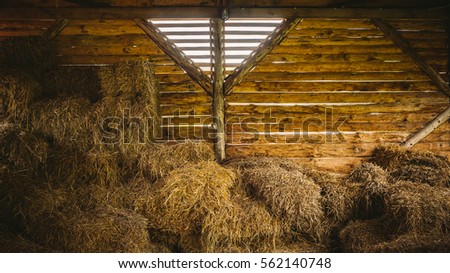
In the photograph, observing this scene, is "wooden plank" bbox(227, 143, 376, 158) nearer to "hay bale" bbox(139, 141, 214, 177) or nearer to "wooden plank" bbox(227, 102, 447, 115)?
"wooden plank" bbox(227, 102, 447, 115)

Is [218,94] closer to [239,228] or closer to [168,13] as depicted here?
[168,13]

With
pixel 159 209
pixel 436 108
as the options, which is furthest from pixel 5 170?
pixel 436 108

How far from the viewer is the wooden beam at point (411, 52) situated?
5.47 m

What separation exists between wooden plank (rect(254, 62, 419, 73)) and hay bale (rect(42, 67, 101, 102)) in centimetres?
236

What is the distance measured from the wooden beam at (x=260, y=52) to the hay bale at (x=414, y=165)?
2.36 m

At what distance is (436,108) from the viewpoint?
578 cm

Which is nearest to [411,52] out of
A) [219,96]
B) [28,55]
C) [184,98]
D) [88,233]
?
[219,96]

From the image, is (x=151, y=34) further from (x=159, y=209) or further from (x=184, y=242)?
(x=184, y=242)

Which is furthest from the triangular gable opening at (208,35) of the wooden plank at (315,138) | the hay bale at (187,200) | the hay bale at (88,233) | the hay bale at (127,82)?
the hay bale at (88,233)

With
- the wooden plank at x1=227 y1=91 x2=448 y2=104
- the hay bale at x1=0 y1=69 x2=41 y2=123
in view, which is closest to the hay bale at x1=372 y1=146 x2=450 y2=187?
→ the wooden plank at x1=227 y1=91 x2=448 y2=104

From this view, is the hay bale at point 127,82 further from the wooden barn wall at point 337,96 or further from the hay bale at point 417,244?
the hay bale at point 417,244

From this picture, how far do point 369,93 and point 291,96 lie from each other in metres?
1.24

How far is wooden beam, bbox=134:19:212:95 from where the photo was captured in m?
5.31

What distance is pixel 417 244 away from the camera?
3.32 metres
